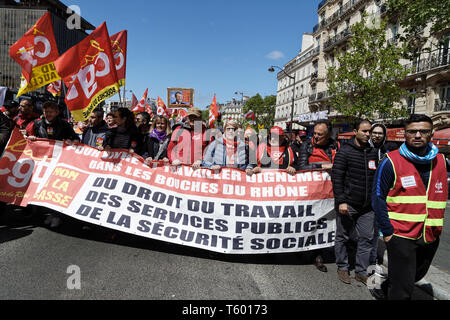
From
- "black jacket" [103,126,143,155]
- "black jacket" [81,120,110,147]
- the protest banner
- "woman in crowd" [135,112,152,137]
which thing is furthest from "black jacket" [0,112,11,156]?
"woman in crowd" [135,112,152,137]

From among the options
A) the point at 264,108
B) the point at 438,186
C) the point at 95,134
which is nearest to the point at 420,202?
the point at 438,186

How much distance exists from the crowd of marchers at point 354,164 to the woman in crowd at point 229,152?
0.6 inches

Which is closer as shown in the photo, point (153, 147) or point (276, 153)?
point (276, 153)

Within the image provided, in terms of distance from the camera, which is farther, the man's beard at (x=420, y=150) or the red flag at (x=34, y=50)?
the red flag at (x=34, y=50)

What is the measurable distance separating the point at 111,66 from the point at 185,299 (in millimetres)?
3678

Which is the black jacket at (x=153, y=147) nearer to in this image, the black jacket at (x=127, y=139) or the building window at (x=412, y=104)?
the black jacket at (x=127, y=139)

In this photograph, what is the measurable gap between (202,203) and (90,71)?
2.86m

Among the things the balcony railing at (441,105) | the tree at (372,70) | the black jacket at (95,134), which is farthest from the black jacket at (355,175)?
the balcony railing at (441,105)

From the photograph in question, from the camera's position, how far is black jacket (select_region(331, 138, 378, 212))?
3.46 m

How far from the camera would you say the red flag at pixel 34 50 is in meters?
4.86

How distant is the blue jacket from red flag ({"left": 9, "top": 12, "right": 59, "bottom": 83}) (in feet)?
10.3

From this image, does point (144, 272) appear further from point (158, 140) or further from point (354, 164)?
point (354, 164)

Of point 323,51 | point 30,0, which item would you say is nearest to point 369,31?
point 323,51

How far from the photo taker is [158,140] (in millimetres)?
5258
